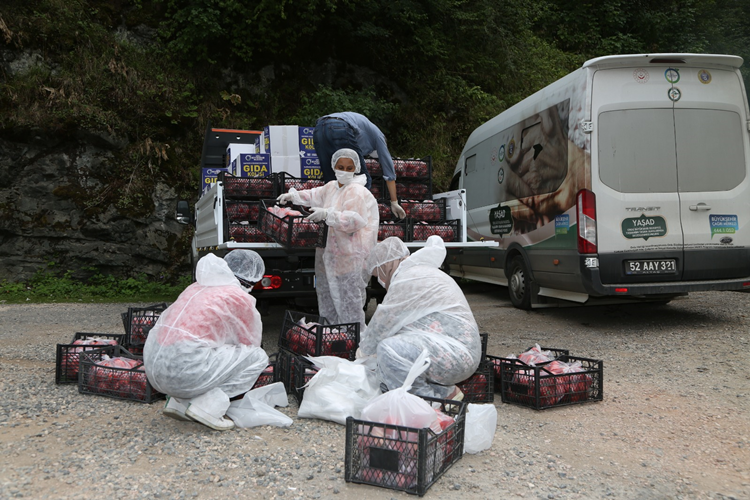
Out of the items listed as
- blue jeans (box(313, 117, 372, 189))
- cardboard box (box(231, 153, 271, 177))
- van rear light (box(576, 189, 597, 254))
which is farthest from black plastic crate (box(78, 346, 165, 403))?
van rear light (box(576, 189, 597, 254))

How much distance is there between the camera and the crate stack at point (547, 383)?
4.11 meters

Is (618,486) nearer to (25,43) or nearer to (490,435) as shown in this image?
(490,435)

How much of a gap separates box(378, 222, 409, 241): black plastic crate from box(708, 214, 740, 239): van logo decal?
3.43m

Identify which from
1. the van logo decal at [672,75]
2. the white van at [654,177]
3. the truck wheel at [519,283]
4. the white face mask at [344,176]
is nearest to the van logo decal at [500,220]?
the truck wheel at [519,283]

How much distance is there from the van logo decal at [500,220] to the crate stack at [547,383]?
14.2 ft

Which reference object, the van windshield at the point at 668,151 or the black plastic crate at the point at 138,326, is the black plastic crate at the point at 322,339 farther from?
the van windshield at the point at 668,151

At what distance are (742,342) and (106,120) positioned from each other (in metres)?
11.0

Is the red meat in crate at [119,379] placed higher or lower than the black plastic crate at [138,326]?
lower

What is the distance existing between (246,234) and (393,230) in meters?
1.46

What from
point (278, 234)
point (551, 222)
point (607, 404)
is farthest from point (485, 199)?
point (607, 404)

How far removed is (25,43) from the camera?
1188 cm

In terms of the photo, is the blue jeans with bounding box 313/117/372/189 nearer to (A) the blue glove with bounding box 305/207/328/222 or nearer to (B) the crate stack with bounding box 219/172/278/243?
(B) the crate stack with bounding box 219/172/278/243

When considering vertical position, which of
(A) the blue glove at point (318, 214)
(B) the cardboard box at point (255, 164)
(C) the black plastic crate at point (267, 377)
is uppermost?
(B) the cardboard box at point (255, 164)

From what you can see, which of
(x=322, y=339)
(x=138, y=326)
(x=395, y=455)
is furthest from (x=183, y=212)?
(x=395, y=455)
